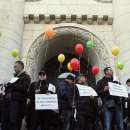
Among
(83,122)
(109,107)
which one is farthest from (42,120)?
(109,107)

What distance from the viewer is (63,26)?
15.6 m

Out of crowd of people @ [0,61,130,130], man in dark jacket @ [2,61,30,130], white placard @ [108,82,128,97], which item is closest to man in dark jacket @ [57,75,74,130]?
crowd of people @ [0,61,130,130]

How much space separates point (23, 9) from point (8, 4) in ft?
2.19

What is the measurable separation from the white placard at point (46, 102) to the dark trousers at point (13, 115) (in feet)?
1.35

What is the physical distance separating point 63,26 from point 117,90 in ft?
19.6

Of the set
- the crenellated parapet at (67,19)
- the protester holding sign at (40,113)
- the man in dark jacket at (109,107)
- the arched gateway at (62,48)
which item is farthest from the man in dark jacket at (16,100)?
the crenellated parapet at (67,19)

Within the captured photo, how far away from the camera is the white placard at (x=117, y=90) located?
395 inches

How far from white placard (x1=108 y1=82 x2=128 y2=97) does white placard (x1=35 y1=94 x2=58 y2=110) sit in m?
1.38

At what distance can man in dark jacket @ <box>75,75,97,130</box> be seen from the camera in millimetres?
9484

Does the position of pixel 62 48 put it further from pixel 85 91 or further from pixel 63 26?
pixel 85 91

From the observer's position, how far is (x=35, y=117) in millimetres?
9648

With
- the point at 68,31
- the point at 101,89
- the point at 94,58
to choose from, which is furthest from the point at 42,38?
the point at 101,89

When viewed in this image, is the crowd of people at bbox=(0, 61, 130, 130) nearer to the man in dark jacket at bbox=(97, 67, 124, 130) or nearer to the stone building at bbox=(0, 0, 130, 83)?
the man in dark jacket at bbox=(97, 67, 124, 130)

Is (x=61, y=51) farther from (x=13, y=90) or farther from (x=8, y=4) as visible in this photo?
(x=13, y=90)
